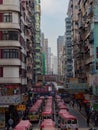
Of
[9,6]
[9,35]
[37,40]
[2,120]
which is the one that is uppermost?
[37,40]

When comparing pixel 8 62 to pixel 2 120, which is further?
pixel 8 62

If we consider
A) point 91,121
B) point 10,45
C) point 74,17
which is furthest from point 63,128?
point 74,17

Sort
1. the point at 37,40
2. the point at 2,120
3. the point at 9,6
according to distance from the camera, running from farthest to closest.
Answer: the point at 37,40, the point at 9,6, the point at 2,120

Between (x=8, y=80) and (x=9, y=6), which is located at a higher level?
(x=9, y=6)

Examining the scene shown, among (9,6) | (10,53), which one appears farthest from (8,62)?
(9,6)

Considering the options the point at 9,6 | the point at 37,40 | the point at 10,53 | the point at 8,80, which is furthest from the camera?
the point at 37,40

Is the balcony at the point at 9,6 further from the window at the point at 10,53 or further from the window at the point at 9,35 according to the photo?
the window at the point at 10,53

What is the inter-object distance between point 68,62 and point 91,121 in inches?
4690

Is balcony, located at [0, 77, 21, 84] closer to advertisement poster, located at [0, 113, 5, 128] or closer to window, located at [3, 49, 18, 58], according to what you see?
window, located at [3, 49, 18, 58]

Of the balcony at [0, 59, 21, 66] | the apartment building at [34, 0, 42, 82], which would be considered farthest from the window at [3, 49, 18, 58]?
the apartment building at [34, 0, 42, 82]

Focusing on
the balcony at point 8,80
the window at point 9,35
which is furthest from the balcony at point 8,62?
the window at point 9,35

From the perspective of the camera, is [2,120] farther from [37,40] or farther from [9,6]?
[37,40]

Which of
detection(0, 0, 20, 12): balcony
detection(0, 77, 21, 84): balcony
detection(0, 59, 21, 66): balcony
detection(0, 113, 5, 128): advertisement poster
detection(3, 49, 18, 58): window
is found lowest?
detection(0, 113, 5, 128): advertisement poster

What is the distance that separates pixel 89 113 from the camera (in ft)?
184
